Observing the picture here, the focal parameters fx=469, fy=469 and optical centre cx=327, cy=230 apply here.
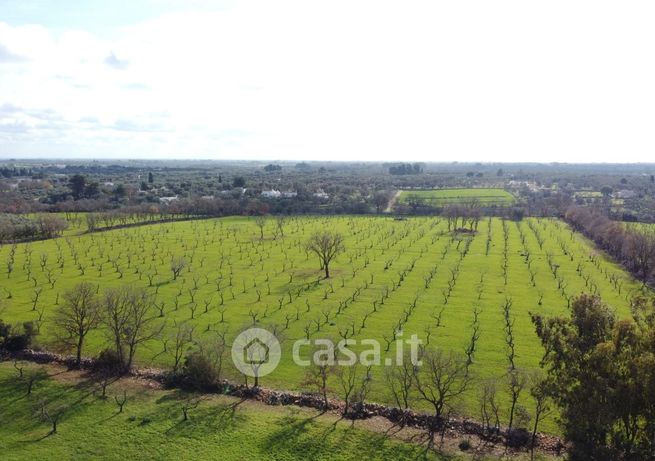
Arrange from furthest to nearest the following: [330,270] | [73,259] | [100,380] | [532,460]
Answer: [73,259] < [330,270] < [100,380] < [532,460]

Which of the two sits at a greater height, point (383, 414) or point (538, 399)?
point (538, 399)

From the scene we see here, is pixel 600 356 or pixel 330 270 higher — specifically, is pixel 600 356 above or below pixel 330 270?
above

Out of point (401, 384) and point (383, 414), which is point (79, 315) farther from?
point (401, 384)

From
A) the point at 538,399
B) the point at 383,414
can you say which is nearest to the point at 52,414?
the point at 383,414

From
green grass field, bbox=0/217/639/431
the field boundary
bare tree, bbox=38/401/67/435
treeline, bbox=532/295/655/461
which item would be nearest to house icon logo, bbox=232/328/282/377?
green grass field, bbox=0/217/639/431

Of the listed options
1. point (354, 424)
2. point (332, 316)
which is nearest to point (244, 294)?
point (332, 316)

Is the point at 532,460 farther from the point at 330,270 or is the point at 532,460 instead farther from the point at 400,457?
the point at 330,270

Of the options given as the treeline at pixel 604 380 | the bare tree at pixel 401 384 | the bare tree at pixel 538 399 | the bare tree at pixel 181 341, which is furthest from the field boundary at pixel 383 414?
the treeline at pixel 604 380
